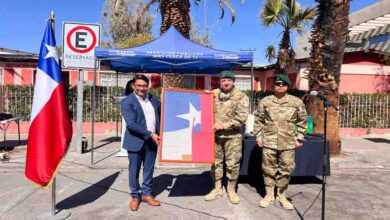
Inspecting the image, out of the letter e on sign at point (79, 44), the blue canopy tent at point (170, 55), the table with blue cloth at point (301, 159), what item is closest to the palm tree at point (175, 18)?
the blue canopy tent at point (170, 55)

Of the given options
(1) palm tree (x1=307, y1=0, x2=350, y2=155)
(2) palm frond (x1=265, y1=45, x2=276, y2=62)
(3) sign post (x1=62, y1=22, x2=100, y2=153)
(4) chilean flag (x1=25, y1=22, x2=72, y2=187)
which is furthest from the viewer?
(2) palm frond (x1=265, y1=45, x2=276, y2=62)

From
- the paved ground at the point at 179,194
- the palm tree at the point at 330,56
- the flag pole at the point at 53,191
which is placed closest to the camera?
the flag pole at the point at 53,191

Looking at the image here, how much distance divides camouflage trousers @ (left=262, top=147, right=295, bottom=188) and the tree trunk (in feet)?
28.6

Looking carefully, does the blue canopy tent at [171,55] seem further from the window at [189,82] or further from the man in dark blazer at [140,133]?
the window at [189,82]

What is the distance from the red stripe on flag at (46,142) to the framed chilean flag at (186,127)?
138 centimetres

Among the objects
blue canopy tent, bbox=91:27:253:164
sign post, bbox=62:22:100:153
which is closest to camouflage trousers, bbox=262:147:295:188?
blue canopy tent, bbox=91:27:253:164

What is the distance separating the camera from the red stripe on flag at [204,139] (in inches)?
227

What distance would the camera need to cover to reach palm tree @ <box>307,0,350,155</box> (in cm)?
967

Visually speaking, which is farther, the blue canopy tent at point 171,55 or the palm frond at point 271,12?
the palm frond at point 271,12

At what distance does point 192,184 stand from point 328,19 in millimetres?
5488

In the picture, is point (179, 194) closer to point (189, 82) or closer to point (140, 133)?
point (140, 133)

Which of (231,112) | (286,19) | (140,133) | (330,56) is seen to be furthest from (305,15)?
(140,133)

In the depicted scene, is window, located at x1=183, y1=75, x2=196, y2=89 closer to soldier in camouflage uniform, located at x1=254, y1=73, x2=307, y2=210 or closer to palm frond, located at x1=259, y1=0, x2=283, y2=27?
palm frond, located at x1=259, y1=0, x2=283, y2=27

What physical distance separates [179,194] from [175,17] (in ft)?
28.6
